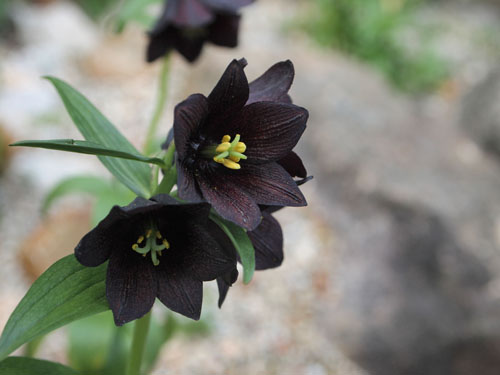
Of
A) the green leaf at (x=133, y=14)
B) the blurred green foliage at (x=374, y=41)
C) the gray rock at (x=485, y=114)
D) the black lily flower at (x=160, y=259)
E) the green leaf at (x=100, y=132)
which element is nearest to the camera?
the black lily flower at (x=160, y=259)

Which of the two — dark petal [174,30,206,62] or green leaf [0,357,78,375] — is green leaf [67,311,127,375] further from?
dark petal [174,30,206,62]

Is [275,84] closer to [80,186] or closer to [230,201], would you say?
[230,201]

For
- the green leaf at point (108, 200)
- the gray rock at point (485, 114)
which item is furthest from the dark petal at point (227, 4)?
the gray rock at point (485, 114)

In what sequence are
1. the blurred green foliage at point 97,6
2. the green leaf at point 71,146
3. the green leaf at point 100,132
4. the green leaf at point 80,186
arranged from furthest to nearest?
the blurred green foliage at point 97,6 → the green leaf at point 80,186 → the green leaf at point 100,132 → the green leaf at point 71,146

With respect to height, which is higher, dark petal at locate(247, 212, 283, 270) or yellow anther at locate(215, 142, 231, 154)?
yellow anther at locate(215, 142, 231, 154)

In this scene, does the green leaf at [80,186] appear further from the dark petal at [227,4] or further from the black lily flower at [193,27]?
the dark petal at [227,4]

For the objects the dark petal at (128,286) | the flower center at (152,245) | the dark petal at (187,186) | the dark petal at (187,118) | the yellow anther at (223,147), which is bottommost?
the dark petal at (128,286)

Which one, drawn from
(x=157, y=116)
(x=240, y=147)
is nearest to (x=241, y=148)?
(x=240, y=147)

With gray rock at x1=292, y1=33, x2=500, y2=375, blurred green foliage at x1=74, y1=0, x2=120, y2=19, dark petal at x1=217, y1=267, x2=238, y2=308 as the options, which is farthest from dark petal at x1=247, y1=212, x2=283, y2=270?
blurred green foliage at x1=74, y1=0, x2=120, y2=19
